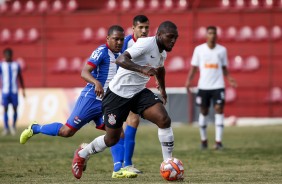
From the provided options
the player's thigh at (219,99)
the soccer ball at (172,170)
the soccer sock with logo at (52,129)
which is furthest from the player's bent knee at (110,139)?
the player's thigh at (219,99)

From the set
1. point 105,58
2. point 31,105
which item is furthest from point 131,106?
point 31,105

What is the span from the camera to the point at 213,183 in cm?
952

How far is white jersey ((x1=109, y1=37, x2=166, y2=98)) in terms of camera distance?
949 cm

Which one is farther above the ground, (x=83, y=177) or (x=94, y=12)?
(x=94, y=12)

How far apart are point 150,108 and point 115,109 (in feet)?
1.46

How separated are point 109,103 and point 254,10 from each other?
717 inches

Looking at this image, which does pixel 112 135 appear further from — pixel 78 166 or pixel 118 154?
pixel 118 154

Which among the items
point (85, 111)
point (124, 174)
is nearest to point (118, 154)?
point (124, 174)

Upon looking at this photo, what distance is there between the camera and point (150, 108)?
972 cm

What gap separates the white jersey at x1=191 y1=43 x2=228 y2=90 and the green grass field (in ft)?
4.67

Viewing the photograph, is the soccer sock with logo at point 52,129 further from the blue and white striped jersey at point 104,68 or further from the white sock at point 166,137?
the white sock at point 166,137

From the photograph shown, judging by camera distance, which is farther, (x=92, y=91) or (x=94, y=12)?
(x=94, y=12)

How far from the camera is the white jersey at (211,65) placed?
1688 centimetres

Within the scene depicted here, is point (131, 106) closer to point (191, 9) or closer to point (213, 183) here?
point (213, 183)
